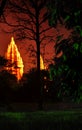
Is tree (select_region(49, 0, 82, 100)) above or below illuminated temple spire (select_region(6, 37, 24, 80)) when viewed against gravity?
below

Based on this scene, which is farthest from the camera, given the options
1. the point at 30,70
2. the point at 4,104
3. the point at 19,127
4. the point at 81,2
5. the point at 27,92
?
the point at 30,70

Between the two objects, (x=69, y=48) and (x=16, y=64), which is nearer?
(x=69, y=48)

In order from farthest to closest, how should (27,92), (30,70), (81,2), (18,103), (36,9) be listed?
(30,70), (27,92), (18,103), (36,9), (81,2)

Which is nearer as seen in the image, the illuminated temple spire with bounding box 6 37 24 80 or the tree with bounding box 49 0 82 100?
the tree with bounding box 49 0 82 100

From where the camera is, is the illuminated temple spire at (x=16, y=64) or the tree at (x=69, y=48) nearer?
the tree at (x=69, y=48)

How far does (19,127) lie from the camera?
20.7m

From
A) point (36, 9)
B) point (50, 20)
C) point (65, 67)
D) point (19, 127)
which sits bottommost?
point (19, 127)

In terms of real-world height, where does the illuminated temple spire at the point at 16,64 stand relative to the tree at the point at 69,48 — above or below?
above

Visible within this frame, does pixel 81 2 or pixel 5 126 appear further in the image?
pixel 5 126

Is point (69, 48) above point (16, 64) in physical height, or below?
below

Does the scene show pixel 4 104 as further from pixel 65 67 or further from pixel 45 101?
Result: pixel 65 67

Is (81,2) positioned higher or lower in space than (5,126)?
higher

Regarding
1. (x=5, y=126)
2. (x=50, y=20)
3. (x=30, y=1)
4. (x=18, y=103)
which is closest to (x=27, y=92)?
(x=18, y=103)

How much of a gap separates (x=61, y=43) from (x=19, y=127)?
5.93 m
